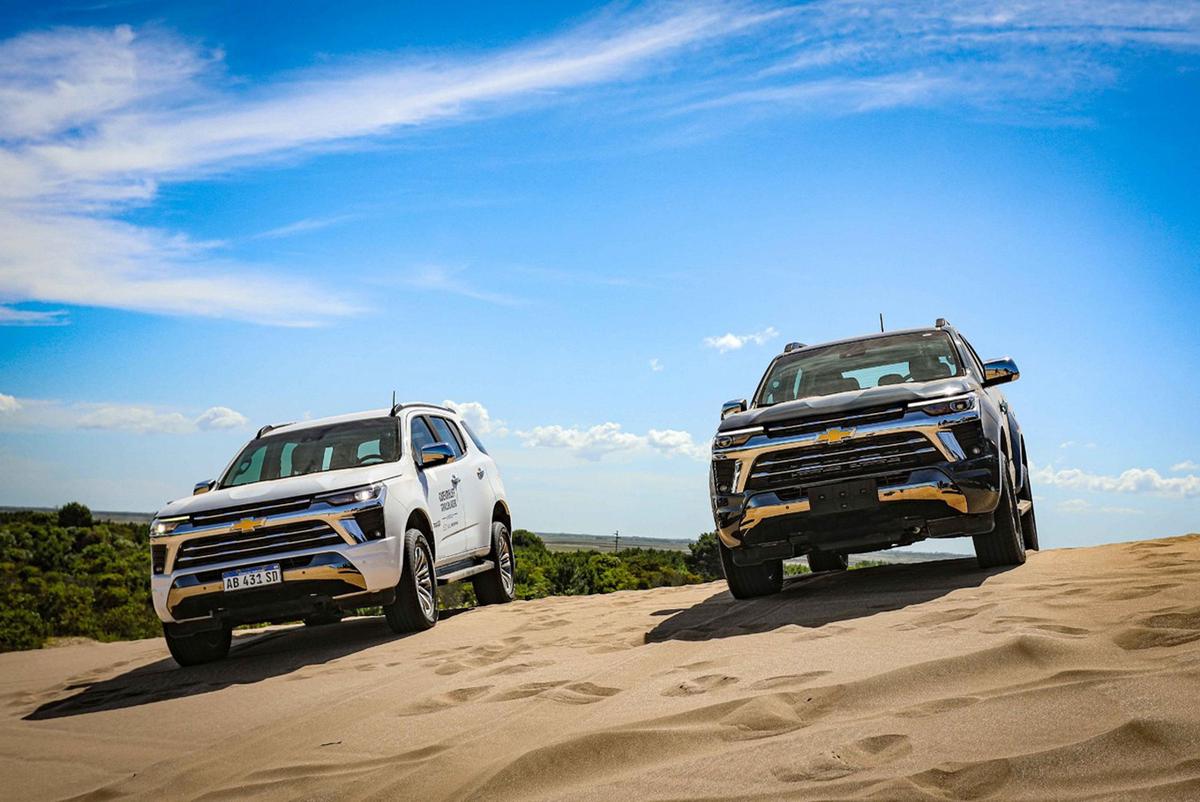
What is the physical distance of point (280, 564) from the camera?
8.84 metres

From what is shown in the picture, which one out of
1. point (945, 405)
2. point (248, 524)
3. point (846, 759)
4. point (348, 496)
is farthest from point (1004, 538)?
point (248, 524)

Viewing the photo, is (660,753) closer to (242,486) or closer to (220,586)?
(220,586)

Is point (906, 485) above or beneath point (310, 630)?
above

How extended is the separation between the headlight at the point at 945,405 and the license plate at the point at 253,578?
4.82 metres

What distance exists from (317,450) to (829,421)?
478 centimetres

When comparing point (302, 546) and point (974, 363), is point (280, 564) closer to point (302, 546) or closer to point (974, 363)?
point (302, 546)

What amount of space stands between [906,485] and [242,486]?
5238 mm

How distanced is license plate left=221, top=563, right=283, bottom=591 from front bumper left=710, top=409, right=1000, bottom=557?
3.36m

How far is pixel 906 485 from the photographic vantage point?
8.11 m

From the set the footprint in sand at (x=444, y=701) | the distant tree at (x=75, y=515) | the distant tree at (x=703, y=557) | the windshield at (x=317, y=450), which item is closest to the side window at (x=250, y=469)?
the windshield at (x=317, y=450)

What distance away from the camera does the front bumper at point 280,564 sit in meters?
8.84

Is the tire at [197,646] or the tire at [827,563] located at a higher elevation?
the tire at [197,646]

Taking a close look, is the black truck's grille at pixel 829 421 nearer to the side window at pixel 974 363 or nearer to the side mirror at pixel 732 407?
the side mirror at pixel 732 407

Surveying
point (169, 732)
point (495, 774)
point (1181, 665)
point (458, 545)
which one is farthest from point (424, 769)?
point (458, 545)
